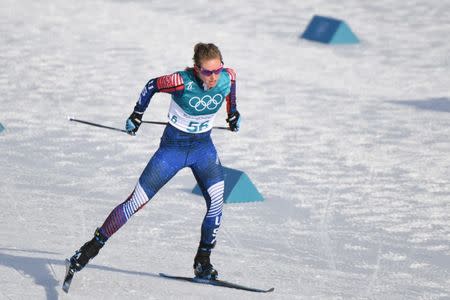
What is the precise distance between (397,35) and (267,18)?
2175 millimetres

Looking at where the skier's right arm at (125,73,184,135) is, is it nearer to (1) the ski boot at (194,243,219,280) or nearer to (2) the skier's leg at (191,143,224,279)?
(2) the skier's leg at (191,143,224,279)

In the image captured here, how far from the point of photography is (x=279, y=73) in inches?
640

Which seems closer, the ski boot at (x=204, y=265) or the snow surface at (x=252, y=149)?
the ski boot at (x=204, y=265)

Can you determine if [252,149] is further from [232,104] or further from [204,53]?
[204,53]

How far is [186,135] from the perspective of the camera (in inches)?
316

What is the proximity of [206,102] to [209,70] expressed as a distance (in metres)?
0.24

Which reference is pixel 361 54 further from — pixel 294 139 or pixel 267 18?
pixel 294 139

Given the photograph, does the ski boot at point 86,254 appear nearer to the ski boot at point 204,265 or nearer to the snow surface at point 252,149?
the snow surface at point 252,149

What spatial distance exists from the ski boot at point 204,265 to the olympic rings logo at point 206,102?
1030 millimetres

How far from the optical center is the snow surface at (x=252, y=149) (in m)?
9.02

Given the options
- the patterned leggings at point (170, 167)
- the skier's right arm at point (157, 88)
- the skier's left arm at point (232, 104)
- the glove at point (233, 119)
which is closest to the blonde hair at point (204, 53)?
the skier's right arm at point (157, 88)

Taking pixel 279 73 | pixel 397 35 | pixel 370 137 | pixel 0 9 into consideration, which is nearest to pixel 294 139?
pixel 370 137

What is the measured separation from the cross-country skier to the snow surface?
1.82ft

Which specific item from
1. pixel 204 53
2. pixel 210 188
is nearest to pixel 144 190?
pixel 210 188
